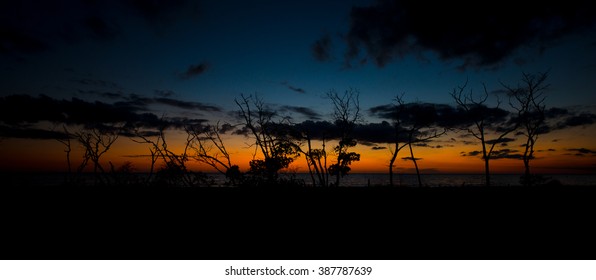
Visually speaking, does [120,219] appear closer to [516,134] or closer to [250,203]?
[250,203]

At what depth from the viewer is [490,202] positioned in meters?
12.2

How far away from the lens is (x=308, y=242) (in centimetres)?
736

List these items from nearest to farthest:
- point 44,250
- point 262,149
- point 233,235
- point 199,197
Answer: point 44,250, point 233,235, point 199,197, point 262,149

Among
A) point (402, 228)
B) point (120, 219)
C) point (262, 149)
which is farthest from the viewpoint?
point (262, 149)

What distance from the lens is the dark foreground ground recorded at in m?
6.64

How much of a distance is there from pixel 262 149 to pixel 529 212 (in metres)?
→ 18.9

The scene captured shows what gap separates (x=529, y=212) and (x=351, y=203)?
6.27m

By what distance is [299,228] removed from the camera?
8539 millimetres

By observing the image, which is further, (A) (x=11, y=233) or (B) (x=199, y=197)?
(B) (x=199, y=197)

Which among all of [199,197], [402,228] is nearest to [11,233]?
[199,197]

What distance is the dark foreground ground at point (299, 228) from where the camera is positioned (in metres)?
6.64

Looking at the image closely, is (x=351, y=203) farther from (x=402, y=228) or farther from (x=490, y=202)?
(x=490, y=202)

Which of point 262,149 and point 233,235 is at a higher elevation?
point 262,149
